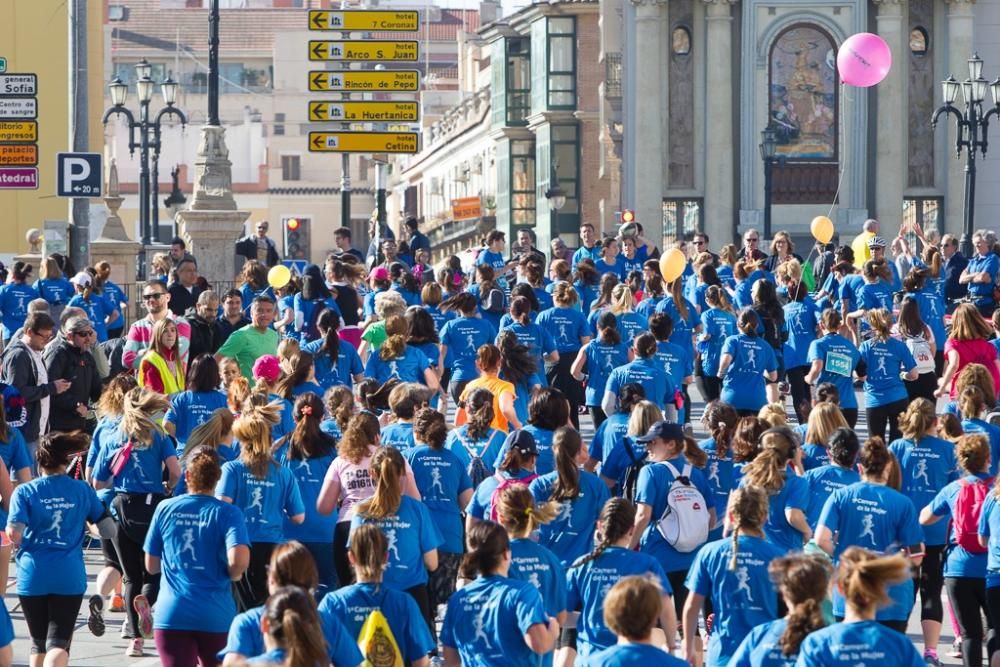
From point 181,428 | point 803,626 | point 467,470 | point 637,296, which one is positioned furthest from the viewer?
point 637,296

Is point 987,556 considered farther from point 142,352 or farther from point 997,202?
point 997,202

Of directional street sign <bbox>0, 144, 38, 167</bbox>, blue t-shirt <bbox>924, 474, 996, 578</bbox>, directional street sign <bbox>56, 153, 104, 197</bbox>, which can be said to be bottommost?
blue t-shirt <bbox>924, 474, 996, 578</bbox>

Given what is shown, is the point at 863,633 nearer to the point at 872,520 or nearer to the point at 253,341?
the point at 872,520

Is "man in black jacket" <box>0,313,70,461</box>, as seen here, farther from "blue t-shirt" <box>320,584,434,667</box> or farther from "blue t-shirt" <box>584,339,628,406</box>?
"blue t-shirt" <box>320,584,434,667</box>

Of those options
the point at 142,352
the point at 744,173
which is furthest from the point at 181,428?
the point at 744,173

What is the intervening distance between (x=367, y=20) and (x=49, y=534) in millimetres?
18535

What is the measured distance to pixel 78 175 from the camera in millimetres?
20000

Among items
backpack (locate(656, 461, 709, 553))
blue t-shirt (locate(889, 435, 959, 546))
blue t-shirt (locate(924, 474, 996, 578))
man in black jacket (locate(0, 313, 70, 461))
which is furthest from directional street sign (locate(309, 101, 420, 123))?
blue t-shirt (locate(924, 474, 996, 578))

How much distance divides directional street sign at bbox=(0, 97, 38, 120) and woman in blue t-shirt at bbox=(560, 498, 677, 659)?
14.1m

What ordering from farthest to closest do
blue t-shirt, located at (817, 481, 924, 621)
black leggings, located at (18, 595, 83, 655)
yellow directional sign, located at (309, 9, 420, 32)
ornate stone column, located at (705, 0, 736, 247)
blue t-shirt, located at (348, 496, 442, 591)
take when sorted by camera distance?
ornate stone column, located at (705, 0, 736, 247), yellow directional sign, located at (309, 9, 420, 32), black leggings, located at (18, 595, 83, 655), blue t-shirt, located at (817, 481, 924, 621), blue t-shirt, located at (348, 496, 442, 591)

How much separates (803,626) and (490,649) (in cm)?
138

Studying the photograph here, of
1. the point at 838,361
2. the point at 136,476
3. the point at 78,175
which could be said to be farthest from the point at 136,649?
the point at 78,175

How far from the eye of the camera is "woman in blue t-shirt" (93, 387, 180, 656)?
37.0ft

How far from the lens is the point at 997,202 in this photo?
45.6m
